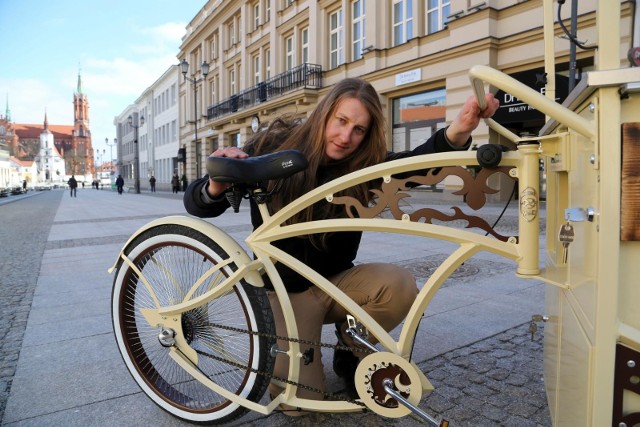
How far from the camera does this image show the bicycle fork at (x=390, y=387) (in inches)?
56.6

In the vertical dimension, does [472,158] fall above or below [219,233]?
above

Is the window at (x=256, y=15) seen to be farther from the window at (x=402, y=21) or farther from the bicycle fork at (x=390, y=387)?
the bicycle fork at (x=390, y=387)

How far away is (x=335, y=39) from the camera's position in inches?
734

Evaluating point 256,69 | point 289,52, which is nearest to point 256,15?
point 256,69

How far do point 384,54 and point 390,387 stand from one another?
15.1 metres

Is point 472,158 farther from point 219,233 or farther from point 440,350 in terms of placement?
point 440,350

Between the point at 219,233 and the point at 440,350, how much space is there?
155 centimetres

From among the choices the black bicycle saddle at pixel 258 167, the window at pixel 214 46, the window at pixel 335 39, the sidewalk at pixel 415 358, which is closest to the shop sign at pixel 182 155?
the window at pixel 214 46

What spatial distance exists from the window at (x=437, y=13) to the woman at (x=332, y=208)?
12644 mm

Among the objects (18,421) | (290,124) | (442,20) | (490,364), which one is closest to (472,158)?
(290,124)

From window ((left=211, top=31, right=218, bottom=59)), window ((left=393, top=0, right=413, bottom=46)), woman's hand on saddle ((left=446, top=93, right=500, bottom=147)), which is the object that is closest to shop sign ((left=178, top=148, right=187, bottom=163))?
window ((left=211, top=31, right=218, bottom=59))

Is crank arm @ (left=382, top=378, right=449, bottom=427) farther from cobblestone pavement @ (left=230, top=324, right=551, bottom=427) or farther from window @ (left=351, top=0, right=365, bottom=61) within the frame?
window @ (left=351, top=0, right=365, bottom=61)

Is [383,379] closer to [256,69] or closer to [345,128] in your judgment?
[345,128]

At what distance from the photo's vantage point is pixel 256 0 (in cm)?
2542
